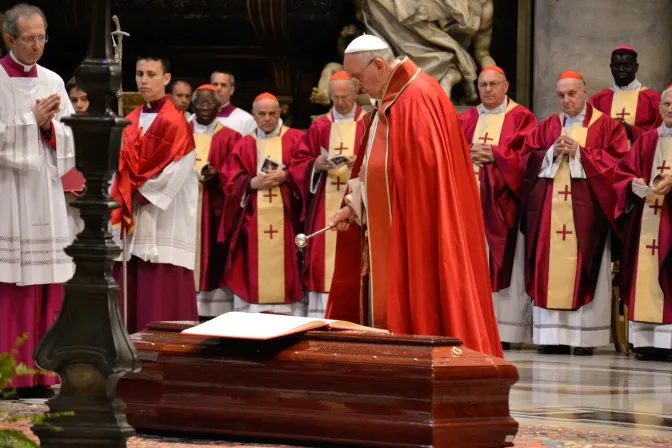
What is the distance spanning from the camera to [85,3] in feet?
45.1

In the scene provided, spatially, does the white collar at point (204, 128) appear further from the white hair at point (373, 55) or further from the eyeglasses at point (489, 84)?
the white hair at point (373, 55)

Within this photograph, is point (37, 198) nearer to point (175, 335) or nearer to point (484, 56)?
point (175, 335)

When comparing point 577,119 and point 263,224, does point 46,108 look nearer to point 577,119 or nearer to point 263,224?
point 263,224

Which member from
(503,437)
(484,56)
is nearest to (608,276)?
(484,56)

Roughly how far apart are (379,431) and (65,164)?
3.06 metres

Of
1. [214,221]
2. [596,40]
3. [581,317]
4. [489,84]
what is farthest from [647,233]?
[214,221]

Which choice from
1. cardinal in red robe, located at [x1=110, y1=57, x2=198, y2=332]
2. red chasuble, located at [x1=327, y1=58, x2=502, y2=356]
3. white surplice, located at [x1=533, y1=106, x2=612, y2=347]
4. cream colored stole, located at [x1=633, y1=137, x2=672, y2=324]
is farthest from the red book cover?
cream colored stole, located at [x1=633, y1=137, x2=672, y2=324]

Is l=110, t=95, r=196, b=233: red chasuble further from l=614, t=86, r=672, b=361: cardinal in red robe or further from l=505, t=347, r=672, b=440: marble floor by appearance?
l=614, t=86, r=672, b=361: cardinal in red robe

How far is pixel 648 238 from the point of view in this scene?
405 inches

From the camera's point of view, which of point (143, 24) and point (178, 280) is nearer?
point (178, 280)

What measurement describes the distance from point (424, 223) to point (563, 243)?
4968 millimetres

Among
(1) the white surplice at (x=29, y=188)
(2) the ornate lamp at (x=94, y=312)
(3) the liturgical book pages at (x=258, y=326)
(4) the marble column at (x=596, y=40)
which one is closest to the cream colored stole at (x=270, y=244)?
(4) the marble column at (x=596, y=40)

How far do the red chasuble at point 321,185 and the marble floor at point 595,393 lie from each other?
6.07ft

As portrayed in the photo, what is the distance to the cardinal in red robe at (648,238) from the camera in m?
10.1
